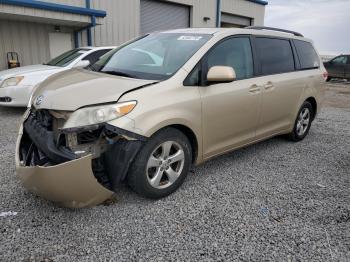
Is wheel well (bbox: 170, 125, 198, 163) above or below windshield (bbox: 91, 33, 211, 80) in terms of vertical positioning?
below

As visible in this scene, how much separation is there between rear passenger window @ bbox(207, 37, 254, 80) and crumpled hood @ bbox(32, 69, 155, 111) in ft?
2.90

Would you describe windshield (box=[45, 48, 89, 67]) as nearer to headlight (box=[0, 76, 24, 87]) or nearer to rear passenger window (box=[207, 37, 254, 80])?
headlight (box=[0, 76, 24, 87])

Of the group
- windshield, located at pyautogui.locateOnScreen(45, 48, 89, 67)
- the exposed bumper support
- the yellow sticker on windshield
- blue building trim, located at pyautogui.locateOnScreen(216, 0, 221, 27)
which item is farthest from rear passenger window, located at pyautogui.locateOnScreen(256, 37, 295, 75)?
blue building trim, located at pyautogui.locateOnScreen(216, 0, 221, 27)

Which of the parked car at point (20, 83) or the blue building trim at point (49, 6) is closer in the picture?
the parked car at point (20, 83)

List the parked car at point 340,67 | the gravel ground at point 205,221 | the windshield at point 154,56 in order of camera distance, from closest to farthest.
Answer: the gravel ground at point 205,221, the windshield at point 154,56, the parked car at point 340,67

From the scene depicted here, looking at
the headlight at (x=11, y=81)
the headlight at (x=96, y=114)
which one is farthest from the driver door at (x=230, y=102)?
the headlight at (x=11, y=81)

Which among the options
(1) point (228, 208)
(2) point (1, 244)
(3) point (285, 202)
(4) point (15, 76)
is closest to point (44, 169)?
(2) point (1, 244)

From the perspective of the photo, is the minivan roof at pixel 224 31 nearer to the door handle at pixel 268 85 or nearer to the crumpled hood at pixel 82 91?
the door handle at pixel 268 85

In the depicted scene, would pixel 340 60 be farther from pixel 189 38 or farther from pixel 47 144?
pixel 47 144

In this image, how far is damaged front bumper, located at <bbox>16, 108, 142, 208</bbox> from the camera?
7.92 ft

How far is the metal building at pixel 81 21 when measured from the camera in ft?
30.3

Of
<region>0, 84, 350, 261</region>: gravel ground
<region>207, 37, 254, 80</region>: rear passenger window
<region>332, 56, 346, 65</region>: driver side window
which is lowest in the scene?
<region>0, 84, 350, 261</region>: gravel ground

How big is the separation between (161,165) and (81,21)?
8.54 meters

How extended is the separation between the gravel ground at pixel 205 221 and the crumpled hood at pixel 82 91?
0.95 metres
